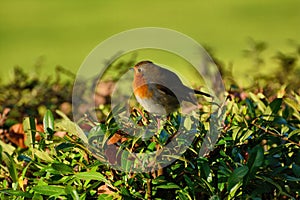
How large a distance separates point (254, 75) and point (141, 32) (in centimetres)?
165

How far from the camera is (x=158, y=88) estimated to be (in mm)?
3186

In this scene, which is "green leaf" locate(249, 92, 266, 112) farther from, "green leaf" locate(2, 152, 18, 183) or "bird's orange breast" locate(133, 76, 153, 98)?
"green leaf" locate(2, 152, 18, 183)

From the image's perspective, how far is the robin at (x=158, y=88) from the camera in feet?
9.32

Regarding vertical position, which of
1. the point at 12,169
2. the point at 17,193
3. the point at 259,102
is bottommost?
the point at 17,193

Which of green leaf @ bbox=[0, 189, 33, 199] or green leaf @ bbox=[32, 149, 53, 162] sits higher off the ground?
green leaf @ bbox=[32, 149, 53, 162]

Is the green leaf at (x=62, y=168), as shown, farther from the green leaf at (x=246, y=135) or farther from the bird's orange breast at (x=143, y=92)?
the bird's orange breast at (x=143, y=92)

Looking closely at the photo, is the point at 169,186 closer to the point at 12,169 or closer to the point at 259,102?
the point at 12,169

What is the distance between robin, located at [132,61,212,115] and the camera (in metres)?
2.84

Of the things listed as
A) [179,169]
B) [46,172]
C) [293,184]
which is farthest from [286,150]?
[46,172]

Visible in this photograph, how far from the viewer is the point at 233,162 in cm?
194

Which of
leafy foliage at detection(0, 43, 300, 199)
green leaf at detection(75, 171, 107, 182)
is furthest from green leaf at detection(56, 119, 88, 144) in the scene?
green leaf at detection(75, 171, 107, 182)

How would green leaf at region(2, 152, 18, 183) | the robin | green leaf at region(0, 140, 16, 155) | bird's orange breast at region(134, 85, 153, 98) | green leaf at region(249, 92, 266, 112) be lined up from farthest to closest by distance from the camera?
bird's orange breast at region(134, 85, 153, 98)
the robin
green leaf at region(249, 92, 266, 112)
green leaf at region(0, 140, 16, 155)
green leaf at region(2, 152, 18, 183)

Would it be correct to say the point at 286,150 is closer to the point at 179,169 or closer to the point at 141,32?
the point at 179,169

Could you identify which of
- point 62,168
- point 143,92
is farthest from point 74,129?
point 143,92
